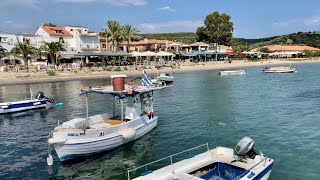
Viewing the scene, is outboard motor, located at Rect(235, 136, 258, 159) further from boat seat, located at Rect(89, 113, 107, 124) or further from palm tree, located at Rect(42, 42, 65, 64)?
palm tree, located at Rect(42, 42, 65, 64)

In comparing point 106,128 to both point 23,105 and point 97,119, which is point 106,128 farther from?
point 23,105

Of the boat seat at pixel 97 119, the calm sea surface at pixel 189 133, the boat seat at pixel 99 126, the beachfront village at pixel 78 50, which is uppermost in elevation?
the beachfront village at pixel 78 50

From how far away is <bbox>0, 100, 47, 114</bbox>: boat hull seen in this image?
35.8 m

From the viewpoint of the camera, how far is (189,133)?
2469cm

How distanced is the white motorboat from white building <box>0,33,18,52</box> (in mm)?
71067

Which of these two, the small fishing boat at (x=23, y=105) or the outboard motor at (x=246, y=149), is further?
the small fishing boat at (x=23, y=105)

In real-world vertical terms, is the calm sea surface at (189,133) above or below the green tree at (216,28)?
below

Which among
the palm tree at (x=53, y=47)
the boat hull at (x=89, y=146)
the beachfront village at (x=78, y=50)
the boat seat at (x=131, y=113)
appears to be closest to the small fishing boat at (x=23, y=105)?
the boat seat at (x=131, y=113)

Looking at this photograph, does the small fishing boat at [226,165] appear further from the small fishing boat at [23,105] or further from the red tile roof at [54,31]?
the red tile roof at [54,31]

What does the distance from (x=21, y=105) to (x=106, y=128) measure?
21220 millimetres

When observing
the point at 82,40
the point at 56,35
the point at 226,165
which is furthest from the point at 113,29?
the point at 226,165

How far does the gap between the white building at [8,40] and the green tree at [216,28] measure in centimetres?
8269

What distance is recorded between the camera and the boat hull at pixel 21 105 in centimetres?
3578

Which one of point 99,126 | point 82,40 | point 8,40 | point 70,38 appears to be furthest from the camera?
point 82,40
